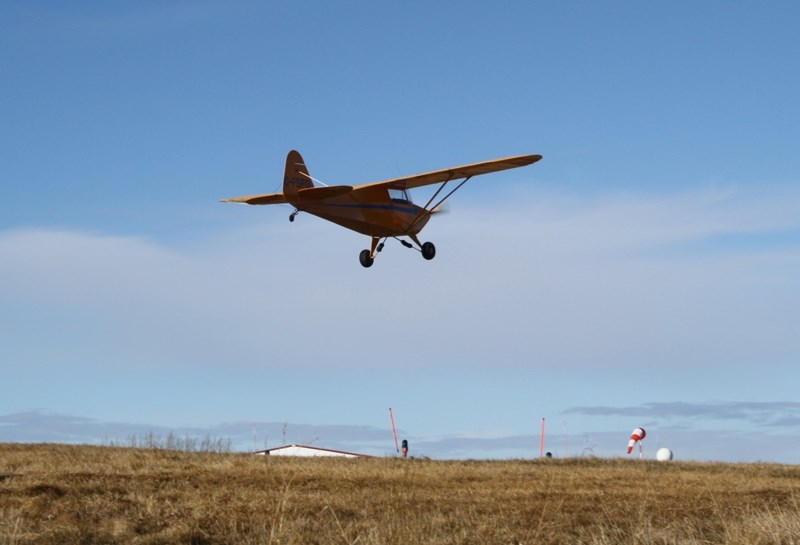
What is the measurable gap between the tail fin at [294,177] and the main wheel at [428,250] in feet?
15.5

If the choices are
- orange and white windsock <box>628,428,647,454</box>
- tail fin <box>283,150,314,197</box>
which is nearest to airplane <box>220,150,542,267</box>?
tail fin <box>283,150,314,197</box>

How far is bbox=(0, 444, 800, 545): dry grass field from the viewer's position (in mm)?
10367

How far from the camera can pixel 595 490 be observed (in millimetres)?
15547

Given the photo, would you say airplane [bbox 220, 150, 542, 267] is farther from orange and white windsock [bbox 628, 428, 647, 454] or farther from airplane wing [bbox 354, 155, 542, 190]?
orange and white windsock [bbox 628, 428, 647, 454]

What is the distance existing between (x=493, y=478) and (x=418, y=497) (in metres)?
3.76

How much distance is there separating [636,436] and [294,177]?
39.4ft

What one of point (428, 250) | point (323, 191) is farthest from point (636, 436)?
point (323, 191)

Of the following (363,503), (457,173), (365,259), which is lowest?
(363,503)

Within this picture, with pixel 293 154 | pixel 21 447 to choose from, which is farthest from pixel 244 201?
pixel 21 447

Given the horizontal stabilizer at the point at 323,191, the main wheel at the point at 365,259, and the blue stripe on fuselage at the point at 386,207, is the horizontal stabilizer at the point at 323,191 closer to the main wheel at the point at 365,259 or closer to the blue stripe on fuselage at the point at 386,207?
the blue stripe on fuselage at the point at 386,207

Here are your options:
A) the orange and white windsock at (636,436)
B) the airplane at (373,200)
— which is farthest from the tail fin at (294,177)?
the orange and white windsock at (636,436)

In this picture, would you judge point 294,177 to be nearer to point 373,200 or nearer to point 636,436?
point 373,200

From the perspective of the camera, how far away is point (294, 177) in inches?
1059

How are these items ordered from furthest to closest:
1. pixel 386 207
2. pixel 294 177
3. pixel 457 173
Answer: pixel 386 207 < pixel 457 173 < pixel 294 177
